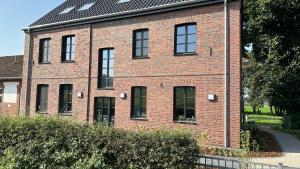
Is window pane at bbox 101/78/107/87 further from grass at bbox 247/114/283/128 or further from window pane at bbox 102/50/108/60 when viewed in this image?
grass at bbox 247/114/283/128

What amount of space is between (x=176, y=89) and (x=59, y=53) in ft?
28.7

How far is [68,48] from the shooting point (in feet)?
67.7

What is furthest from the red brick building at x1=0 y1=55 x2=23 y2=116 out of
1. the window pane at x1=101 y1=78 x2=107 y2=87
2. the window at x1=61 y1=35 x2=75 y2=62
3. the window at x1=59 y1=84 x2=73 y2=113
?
the window pane at x1=101 y1=78 x2=107 y2=87

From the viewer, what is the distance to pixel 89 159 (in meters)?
7.46

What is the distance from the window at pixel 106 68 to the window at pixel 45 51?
471 cm

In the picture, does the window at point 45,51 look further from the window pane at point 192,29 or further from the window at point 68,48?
the window pane at point 192,29

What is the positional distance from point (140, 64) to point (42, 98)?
830cm

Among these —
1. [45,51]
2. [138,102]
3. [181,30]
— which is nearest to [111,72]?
[138,102]

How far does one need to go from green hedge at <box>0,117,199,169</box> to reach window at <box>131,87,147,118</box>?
7.98 m

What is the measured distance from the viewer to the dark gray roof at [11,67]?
27281 mm

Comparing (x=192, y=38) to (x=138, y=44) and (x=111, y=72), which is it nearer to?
(x=138, y=44)

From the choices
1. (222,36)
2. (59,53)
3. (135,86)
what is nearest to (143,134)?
(222,36)

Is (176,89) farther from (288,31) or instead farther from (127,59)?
(288,31)

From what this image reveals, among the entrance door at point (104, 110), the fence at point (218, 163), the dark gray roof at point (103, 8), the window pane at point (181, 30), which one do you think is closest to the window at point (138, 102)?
the entrance door at point (104, 110)
